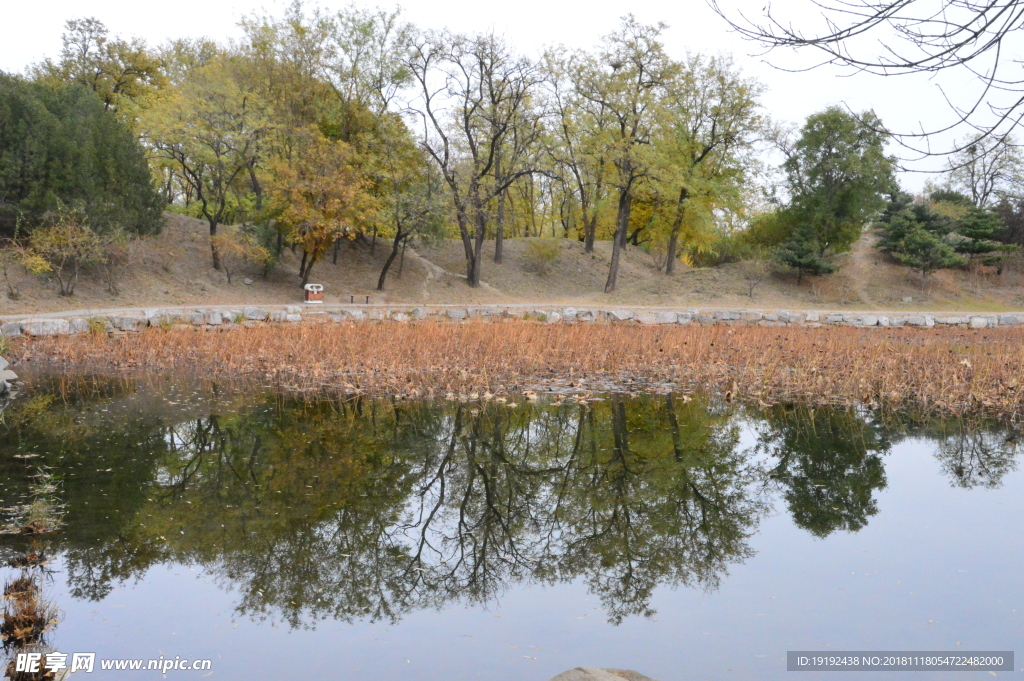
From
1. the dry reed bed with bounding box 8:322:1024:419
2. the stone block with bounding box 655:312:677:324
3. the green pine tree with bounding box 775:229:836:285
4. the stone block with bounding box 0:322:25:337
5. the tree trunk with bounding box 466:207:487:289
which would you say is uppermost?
the green pine tree with bounding box 775:229:836:285

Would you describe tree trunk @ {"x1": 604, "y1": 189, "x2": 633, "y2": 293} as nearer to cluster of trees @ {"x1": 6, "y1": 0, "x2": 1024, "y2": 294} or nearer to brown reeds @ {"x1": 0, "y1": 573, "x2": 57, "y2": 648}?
cluster of trees @ {"x1": 6, "y1": 0, "x2": 1024, "y2": 294}

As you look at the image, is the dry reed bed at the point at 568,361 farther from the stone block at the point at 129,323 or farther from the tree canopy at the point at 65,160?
the tree canopy at the point at 65,160

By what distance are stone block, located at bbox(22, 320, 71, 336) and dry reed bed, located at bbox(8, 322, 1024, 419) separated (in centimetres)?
110

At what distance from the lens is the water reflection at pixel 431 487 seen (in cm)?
484

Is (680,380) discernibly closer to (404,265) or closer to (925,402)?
(925,402)

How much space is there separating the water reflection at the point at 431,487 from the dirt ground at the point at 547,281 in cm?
1826

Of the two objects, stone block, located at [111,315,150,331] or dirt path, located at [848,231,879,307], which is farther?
dirt path, located at [848,231,879,307]

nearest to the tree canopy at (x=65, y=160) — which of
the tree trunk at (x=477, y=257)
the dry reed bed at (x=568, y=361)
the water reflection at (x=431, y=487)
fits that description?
the dry reed bed at (x=568, y=361)

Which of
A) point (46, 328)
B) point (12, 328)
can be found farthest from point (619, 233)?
point (12, 328)

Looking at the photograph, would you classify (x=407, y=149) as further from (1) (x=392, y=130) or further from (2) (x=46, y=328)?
(2) (x=46, y=328)

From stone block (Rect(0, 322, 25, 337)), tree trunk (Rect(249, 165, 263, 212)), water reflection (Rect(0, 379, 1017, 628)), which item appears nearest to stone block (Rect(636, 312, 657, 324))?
water reflection (Rect(0, 379, 1017, 628))

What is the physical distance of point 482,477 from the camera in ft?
22.8

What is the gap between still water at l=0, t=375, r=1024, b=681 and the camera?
4070 mm

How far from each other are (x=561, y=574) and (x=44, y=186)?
944 inches
